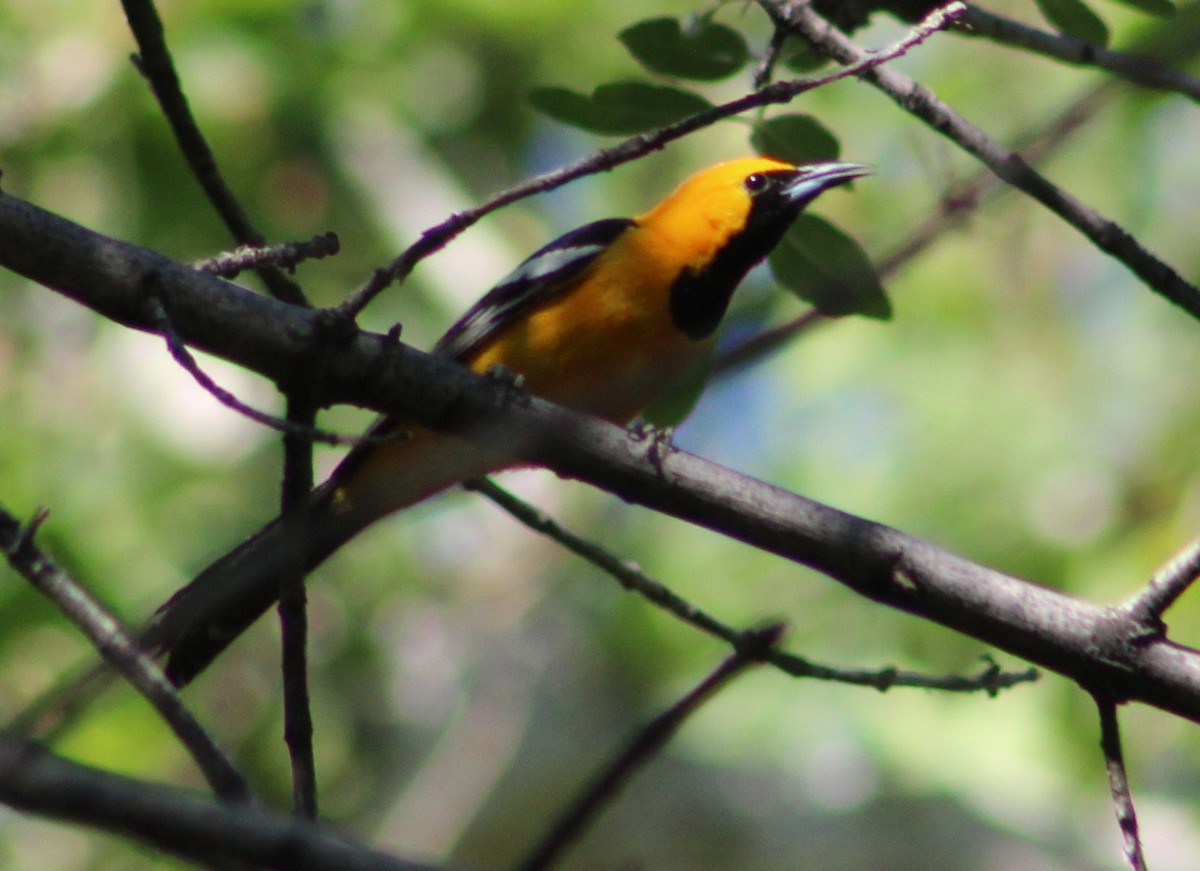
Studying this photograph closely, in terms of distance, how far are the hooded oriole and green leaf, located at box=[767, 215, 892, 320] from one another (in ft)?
1.85

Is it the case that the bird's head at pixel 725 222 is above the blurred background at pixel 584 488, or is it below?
above

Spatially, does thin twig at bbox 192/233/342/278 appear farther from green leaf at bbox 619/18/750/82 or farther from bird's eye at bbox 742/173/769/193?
bird's eye at bbox 742/173/769/193

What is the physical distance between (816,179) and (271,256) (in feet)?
8.05

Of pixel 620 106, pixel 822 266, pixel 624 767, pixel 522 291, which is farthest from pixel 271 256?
pixel 522 291

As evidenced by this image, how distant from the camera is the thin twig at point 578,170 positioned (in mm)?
2508

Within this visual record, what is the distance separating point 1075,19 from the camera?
10.3ft

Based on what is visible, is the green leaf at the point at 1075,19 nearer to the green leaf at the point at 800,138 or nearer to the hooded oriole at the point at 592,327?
the green leaf at the point at 800,138

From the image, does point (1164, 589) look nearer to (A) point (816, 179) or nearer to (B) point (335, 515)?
(A) point (816, 179)

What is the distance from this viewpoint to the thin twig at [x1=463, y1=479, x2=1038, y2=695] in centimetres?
301

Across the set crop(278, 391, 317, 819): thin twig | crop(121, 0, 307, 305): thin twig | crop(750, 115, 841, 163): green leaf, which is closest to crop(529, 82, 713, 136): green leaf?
crop(750, 115, 841, 163): green leaf

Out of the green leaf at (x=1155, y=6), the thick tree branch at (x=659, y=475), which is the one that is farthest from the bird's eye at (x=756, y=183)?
the thick tree branch at (x=659, y=475)

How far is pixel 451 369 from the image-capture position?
270 cm

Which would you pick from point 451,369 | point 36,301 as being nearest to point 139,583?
point 36,301

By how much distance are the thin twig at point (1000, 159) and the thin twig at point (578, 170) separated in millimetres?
425
